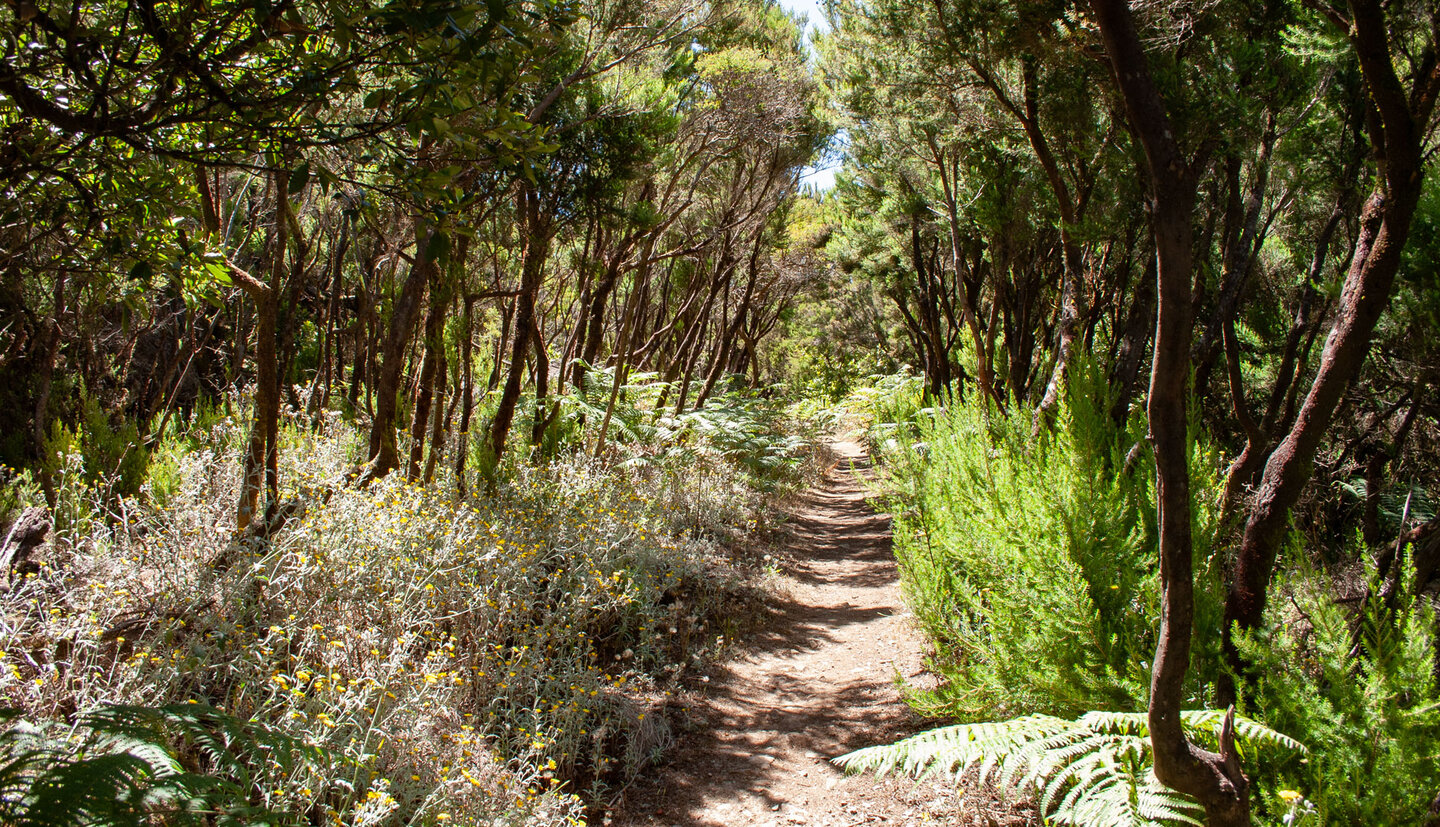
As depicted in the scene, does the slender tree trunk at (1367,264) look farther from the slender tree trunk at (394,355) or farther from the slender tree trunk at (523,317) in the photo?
the slender tree trunk at (523,317)

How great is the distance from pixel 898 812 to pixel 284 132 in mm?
3576

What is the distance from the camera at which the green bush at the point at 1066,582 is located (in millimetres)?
2785

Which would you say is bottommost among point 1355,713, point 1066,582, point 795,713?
point 795,713

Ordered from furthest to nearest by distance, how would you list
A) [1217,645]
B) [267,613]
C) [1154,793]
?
[267,613], [1217,645], [1154,793]

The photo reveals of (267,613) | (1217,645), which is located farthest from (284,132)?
(1217,645)

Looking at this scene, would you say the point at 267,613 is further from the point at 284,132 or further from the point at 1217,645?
the point at 1217,645

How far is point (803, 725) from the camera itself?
4.46 m

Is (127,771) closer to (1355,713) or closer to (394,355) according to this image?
(1355,713)

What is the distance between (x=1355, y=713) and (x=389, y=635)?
11.7 feet

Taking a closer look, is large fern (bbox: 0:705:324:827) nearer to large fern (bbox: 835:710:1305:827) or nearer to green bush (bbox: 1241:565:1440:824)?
large fern (bbox: 835:710:1305:827)

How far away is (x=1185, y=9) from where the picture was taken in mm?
4703

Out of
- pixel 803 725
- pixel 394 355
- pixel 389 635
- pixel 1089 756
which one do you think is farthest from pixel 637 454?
pixel 1089 756

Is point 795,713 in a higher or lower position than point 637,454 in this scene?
lower

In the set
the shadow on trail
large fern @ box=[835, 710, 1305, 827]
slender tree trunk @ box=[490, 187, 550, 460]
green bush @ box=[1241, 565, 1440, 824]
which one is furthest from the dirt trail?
slender tree trunk @ box=[490, 187, 550, 460]
